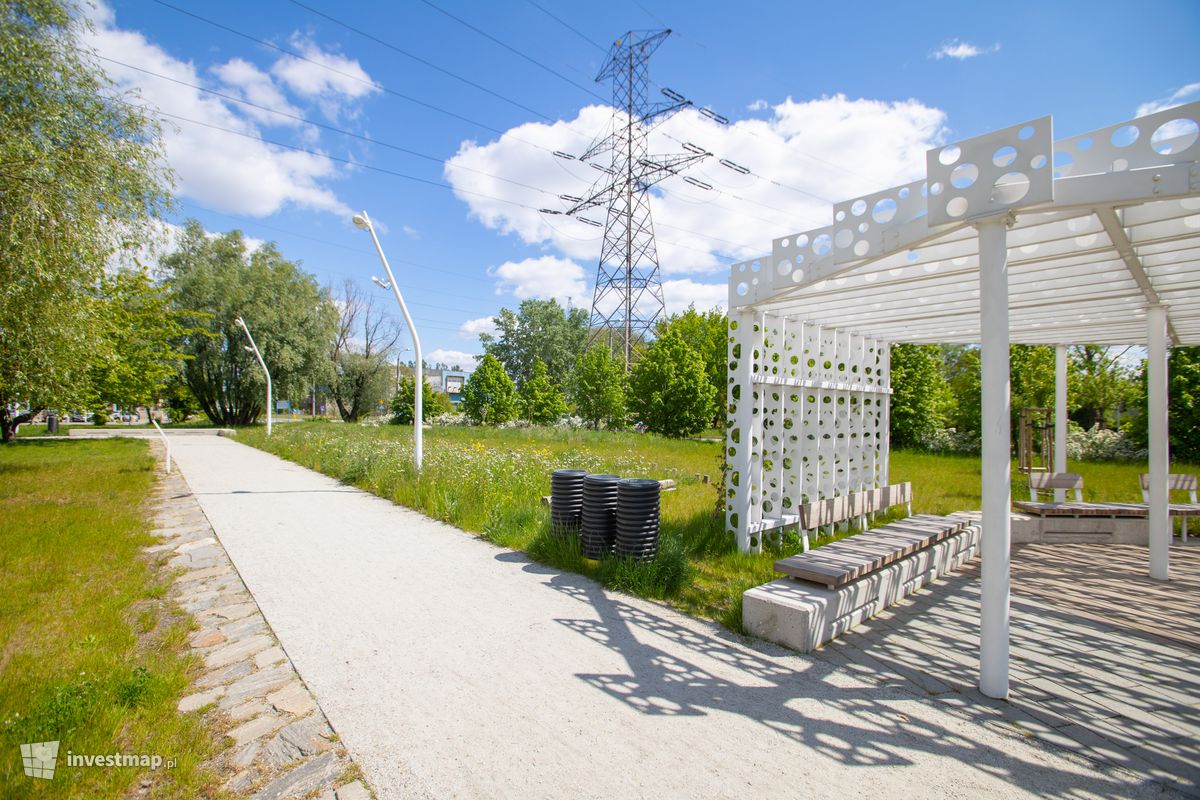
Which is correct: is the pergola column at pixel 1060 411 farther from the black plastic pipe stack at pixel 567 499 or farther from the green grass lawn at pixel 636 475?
the black plastic pipe stack at pixel 567 499

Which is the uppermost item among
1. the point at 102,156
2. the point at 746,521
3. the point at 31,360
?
the point at 102,156

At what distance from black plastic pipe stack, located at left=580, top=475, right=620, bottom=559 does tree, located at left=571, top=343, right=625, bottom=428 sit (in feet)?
73.8

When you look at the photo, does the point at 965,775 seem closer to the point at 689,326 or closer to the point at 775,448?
the point at 775,448

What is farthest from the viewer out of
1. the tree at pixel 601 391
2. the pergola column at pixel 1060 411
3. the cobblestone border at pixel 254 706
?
the tree at pixel 601 391

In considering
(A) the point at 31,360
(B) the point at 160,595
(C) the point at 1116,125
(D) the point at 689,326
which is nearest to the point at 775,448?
(C) the point at 1116,125

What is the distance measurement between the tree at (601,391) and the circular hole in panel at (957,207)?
81.5 feet

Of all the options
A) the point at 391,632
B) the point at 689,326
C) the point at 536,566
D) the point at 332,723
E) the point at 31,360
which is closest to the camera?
the point at 332,723

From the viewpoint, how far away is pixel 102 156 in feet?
27.0

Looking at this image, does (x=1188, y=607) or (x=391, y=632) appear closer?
(x=391, y=632)

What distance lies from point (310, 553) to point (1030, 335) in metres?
10.0

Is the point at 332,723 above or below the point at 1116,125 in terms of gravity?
below

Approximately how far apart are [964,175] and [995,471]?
5.95ft

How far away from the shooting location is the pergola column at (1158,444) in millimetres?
5695

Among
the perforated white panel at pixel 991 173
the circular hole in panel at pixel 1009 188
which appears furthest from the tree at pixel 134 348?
the circular hole in panel at pixel 1009 188
